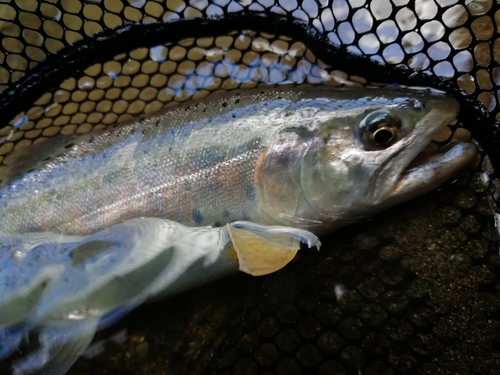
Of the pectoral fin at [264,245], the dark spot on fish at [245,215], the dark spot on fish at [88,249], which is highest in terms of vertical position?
the dark spot on fish at [88,249]

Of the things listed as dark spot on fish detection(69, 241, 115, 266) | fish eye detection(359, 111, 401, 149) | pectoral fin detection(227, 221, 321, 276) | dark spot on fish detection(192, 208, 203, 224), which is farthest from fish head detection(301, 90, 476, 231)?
dark spot on fish detection(69, 241, 115, 266)

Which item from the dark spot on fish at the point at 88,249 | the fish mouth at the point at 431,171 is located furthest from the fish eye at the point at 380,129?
the dark spot on fish at the point at 88,249

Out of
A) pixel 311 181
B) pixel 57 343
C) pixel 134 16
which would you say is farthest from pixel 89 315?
pixel 134 16

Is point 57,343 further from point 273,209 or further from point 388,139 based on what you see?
point 388,139

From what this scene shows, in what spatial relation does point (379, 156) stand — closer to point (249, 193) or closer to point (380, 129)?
point (380, 129)

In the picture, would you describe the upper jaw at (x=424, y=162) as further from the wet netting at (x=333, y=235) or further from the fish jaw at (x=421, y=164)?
the wet netting at (x=333, y=235)

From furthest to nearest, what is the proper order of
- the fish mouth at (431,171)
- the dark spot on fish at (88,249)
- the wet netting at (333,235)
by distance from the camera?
the dark spot on fish at (88,249)
the wet netting at (333,235)
the fish mouth at (431,171)

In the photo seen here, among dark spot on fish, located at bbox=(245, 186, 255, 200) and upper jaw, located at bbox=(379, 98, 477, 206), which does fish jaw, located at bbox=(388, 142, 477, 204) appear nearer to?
upper jaw, located at bbox=(379, 98, 477, 206)
